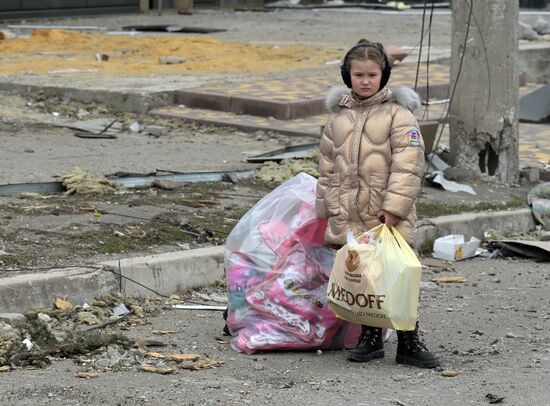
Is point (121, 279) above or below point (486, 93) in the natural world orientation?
below

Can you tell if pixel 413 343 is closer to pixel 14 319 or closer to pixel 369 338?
pixel 369 338

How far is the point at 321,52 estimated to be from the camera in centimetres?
1927

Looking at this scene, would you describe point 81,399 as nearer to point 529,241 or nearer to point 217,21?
point 529,241

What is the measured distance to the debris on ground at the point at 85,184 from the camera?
8.98 m

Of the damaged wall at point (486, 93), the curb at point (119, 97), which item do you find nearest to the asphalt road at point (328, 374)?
the damaged wall at point (486, 93)

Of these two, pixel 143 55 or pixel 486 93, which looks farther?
pixel 143 55

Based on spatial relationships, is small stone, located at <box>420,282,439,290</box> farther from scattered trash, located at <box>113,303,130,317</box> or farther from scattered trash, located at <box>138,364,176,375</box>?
scattered trash, located at <box>138,364,176,375</box>

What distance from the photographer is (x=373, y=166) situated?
19.7ft

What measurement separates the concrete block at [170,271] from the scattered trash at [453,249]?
6.03ft

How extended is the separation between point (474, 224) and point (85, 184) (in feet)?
9.47

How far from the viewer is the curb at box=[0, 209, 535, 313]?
6613 millimetres

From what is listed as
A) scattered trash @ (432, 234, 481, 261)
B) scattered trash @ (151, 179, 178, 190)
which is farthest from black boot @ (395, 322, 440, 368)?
scattered trash @ (151, 179, 178, 190)

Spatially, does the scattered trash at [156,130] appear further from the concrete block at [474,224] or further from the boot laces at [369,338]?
the boot laces at [369,338]

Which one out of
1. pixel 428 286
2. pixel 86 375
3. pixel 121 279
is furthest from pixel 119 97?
pixel 86 375
